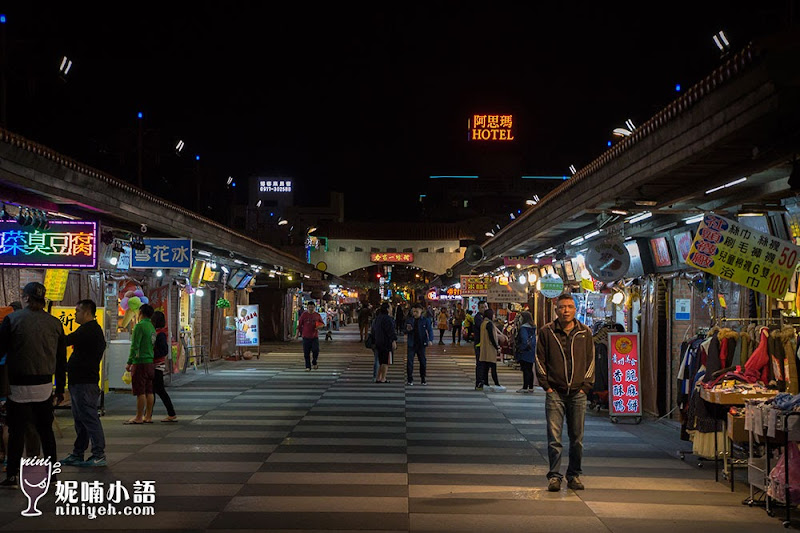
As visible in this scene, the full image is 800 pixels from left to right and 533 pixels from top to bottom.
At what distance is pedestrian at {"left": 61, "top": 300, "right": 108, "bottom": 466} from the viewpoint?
32.5ft

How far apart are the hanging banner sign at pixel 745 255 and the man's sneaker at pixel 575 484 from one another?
3035 millimetres

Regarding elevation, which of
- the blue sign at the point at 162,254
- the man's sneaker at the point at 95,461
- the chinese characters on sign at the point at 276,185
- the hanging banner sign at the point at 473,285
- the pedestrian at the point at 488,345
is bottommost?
the man's sneaker at the point at 95,461

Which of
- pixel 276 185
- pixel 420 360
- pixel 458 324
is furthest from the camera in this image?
pixel 276 185

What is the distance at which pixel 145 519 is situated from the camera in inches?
296

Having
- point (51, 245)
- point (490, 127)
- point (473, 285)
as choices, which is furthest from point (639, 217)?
point (490, 127)

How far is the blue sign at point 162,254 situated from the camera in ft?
58.9

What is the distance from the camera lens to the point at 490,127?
88.8 meters

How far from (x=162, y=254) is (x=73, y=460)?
8555 mm

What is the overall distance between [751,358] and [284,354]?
24534 millimetres

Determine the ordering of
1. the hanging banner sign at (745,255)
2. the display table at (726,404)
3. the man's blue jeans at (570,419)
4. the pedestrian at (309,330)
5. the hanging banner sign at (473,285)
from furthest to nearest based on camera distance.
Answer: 1. the hanging banner sign at (473,285)
2. the pedestrian at (309,330)
3. the hanging banner sign at (745,255)
4. the display table at (726,404)
5. the man's blue jeans at (570,419)

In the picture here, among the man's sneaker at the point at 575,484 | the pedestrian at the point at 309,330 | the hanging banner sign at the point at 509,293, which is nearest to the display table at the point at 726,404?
the man's sneaker at the point at 575,484

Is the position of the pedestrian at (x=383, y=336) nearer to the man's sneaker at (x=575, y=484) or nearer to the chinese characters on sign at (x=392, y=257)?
the man's sneaker at (x=575, y=484)

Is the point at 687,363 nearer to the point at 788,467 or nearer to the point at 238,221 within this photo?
the point at 788,467

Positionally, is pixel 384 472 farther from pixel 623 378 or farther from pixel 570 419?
pixel 623 378
